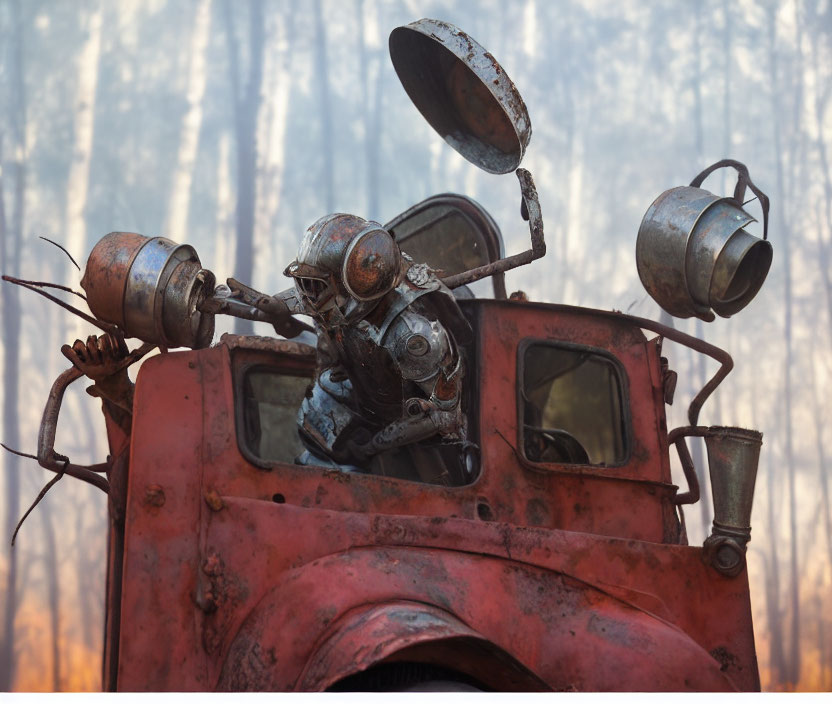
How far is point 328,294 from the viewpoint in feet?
11.6

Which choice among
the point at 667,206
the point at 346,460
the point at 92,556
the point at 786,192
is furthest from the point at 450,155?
the point at 346,460

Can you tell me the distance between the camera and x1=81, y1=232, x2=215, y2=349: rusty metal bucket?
11.6 ft

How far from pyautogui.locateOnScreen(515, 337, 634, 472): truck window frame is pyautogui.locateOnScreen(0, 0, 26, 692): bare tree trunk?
511 centimetres

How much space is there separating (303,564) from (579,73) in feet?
23.8

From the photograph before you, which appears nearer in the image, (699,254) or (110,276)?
(110,276)

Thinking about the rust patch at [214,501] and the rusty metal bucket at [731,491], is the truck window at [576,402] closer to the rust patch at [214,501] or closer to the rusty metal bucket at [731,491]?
the rusty metal bucket at [731,491]

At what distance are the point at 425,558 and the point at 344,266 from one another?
984mm

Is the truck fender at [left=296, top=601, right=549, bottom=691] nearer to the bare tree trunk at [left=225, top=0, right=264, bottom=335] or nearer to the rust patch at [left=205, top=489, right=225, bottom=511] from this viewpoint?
the rust patch at [left=205, top=489, right=225, bottom=511]

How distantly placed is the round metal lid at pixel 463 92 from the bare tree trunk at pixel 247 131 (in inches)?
193

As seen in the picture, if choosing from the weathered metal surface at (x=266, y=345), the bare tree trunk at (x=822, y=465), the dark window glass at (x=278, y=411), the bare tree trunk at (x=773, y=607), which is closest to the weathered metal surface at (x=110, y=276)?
the weathered metal surface at (x=266, y=345)

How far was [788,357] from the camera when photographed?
902cm

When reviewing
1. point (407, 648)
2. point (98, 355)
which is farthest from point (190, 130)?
point (407, 648)

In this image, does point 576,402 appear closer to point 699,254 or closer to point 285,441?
point 699,254

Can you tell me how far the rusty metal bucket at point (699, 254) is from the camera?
158 inches
